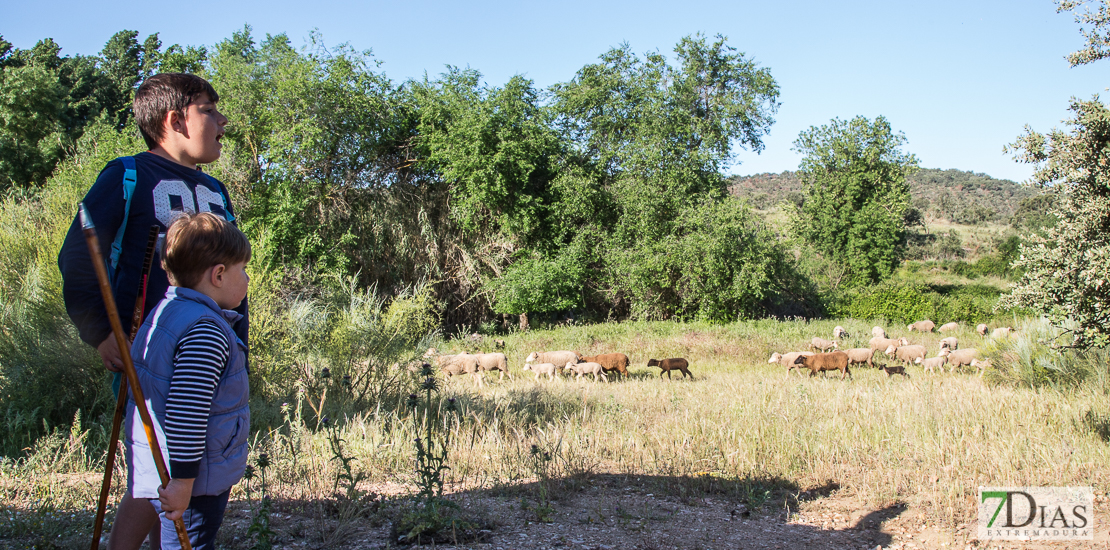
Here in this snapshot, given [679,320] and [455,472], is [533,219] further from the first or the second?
[455,472]

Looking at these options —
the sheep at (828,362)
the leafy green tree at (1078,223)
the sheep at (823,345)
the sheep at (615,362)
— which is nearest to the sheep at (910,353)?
the sheep at (823,345)

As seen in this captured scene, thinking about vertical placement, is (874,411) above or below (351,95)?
below

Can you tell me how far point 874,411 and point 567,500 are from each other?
4276mm

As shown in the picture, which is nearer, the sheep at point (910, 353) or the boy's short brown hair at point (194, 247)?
the boy's short brown hair at point (194, 247)

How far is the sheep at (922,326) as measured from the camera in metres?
20.3


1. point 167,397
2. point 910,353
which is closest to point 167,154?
point 167,397

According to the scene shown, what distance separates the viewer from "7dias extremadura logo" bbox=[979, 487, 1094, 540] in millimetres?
3816

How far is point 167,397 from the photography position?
1917mm

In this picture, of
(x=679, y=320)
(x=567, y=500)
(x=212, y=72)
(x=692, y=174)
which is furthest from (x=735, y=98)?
(x=567, y=500)

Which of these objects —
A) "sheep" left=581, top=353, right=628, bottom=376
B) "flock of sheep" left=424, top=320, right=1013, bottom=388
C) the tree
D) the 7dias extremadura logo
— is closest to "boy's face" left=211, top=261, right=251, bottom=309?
the 7dias extremadura logo

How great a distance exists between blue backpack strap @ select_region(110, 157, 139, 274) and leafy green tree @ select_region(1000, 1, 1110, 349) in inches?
213

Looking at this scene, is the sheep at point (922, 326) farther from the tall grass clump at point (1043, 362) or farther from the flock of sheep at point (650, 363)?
the tall grass clump at point (1043, 362)

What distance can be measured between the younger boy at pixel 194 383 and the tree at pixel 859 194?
1161 inches

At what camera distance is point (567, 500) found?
13.5 ft
